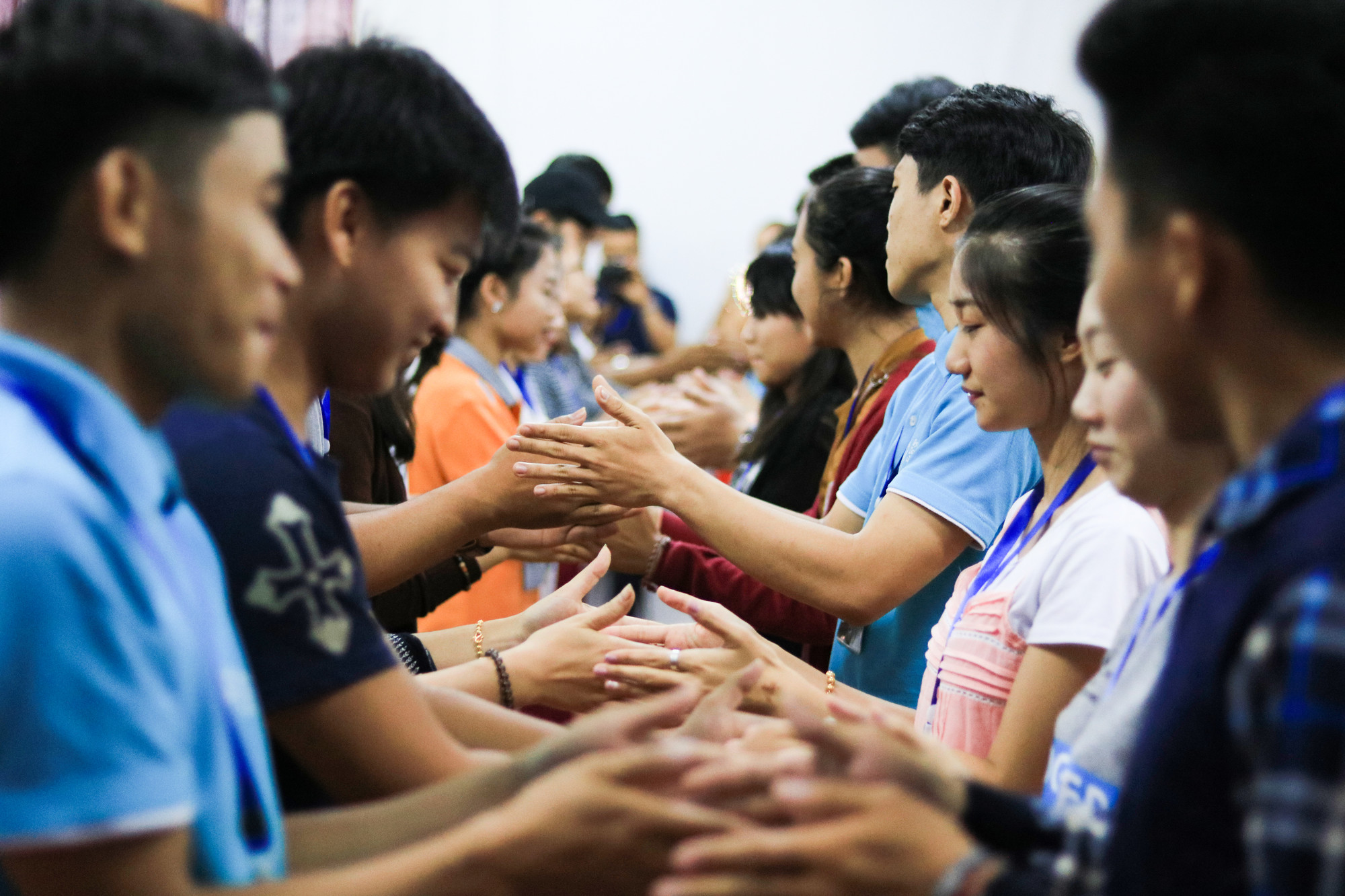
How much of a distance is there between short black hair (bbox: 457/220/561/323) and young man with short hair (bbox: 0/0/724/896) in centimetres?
212

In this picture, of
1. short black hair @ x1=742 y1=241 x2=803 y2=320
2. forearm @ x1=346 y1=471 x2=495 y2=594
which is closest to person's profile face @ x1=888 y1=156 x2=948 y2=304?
forearm @ x1=346 y1=471 x2=495 y2=594

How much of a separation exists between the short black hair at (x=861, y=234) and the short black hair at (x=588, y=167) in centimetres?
316

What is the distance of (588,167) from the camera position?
18.2ft

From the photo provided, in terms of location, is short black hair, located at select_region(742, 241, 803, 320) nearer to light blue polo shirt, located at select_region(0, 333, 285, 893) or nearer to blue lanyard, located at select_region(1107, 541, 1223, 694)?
blue lanyard, located at select_region(1107, 541, 1223, 694)

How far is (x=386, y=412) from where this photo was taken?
227cm

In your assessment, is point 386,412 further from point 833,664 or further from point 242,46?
point 242,46

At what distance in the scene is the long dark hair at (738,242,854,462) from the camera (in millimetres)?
2637

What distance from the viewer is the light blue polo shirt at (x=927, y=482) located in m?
1.66

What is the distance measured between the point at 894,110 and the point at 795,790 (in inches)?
86.8

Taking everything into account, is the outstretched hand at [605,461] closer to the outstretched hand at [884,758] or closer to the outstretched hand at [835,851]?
the outstretched hand at [884,758]

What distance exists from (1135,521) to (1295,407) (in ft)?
1.75

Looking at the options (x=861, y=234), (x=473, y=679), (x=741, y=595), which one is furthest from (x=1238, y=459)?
(x=861, y=234)

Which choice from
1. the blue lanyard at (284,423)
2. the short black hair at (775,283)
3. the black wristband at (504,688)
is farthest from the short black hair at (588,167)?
the blue lanyard at (284,423)

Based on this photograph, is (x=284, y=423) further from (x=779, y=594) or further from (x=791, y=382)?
(x=791, y=382)
